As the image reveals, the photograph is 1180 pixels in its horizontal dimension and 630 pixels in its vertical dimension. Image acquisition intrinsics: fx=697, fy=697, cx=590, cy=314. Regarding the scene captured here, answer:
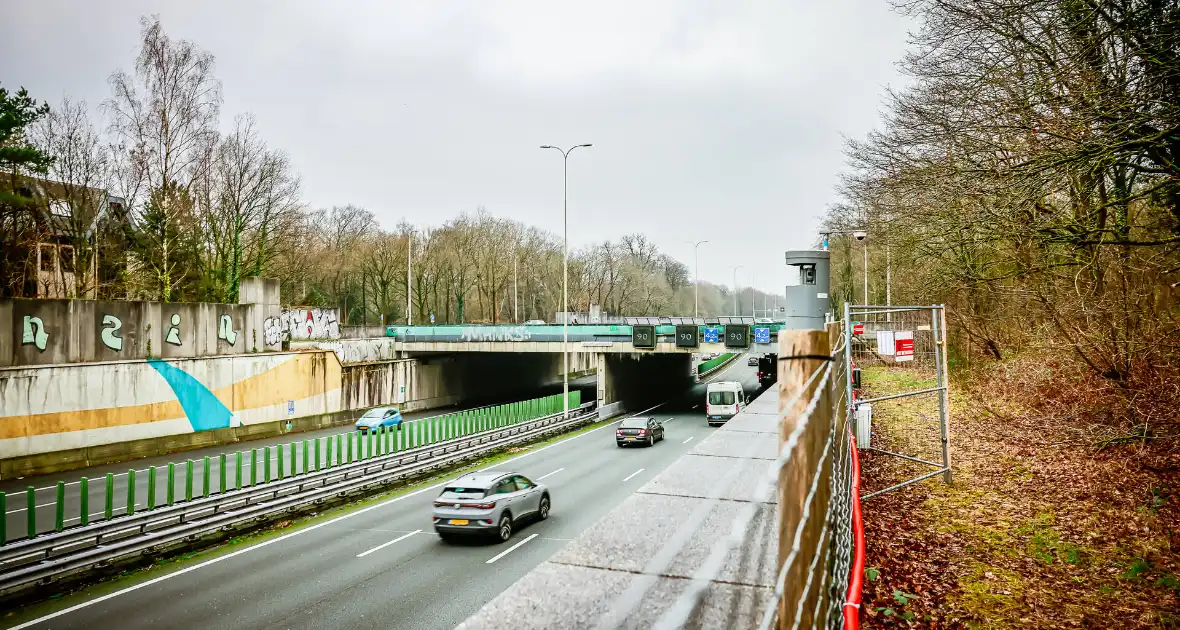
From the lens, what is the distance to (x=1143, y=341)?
40.4ft

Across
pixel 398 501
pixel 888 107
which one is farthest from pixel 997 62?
pixel 398 501

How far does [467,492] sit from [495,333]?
2895 cm

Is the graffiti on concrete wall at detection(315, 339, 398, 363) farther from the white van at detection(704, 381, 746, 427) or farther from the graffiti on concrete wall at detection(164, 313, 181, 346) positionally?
the white van at detection(704, 381, 746, 427)

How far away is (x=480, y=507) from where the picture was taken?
16438 millimetres

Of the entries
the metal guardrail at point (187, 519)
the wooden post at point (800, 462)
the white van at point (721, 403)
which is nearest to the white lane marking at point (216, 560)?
the metal guardrail at point (187, 519)

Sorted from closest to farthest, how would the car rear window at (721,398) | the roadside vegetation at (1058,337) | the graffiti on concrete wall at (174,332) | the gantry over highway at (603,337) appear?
the roadside vegetation at (1058,337)
the graffiti on concrete wall at (174,332)
the car rear window at (721,398)
the gantry over highway at (603,337)

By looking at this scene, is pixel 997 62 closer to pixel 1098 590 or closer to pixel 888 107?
pixel 888 107

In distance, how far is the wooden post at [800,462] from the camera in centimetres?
173

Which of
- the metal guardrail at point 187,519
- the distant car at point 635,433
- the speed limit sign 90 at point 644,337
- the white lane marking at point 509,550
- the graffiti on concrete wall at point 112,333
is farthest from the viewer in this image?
the speed limit sign 90 at point 644,337

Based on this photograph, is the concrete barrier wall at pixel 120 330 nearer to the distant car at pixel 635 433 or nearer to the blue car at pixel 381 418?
the blue car at pixel 381 418

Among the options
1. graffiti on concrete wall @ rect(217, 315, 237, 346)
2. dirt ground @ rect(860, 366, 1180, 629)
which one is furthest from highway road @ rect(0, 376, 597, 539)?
dirt ground @ rect(860, 366, 1180, 629)

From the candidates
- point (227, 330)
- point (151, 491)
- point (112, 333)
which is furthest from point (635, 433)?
point (112, 333)

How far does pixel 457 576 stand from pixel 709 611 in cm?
1258

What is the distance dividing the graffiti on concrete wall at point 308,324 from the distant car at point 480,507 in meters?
25.3
